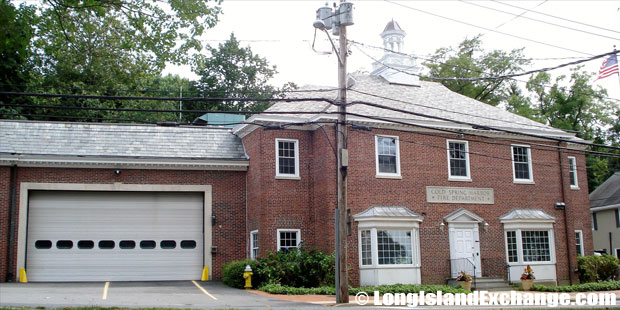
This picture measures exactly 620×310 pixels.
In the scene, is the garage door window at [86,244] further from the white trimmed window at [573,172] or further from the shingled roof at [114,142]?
the white trimmed window at [573,172]

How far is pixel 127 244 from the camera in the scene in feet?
89.2

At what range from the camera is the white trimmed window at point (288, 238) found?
86.5 feet

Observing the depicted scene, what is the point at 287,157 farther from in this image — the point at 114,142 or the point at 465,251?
the point at 465,251

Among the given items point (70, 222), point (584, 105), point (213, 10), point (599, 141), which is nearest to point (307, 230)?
point (70, 222)

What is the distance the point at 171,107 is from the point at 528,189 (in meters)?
28.6

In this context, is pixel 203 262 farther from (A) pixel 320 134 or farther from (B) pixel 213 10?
(B) pixel 213 10

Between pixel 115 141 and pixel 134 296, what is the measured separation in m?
Answer: 9.67

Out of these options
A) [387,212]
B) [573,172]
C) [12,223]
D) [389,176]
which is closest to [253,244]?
[387,212]

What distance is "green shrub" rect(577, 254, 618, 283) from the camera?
29469mm

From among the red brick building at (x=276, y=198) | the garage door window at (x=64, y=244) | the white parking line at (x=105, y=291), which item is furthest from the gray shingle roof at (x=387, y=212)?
the garage door window at (x=64, y=244)

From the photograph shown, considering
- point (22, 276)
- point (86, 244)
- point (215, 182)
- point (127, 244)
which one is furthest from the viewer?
point (215, 182)

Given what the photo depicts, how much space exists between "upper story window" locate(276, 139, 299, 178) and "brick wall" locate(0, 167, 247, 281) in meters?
2.43

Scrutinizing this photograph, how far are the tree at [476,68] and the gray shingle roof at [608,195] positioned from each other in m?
10.2

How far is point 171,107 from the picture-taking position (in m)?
Answer: 49.2
